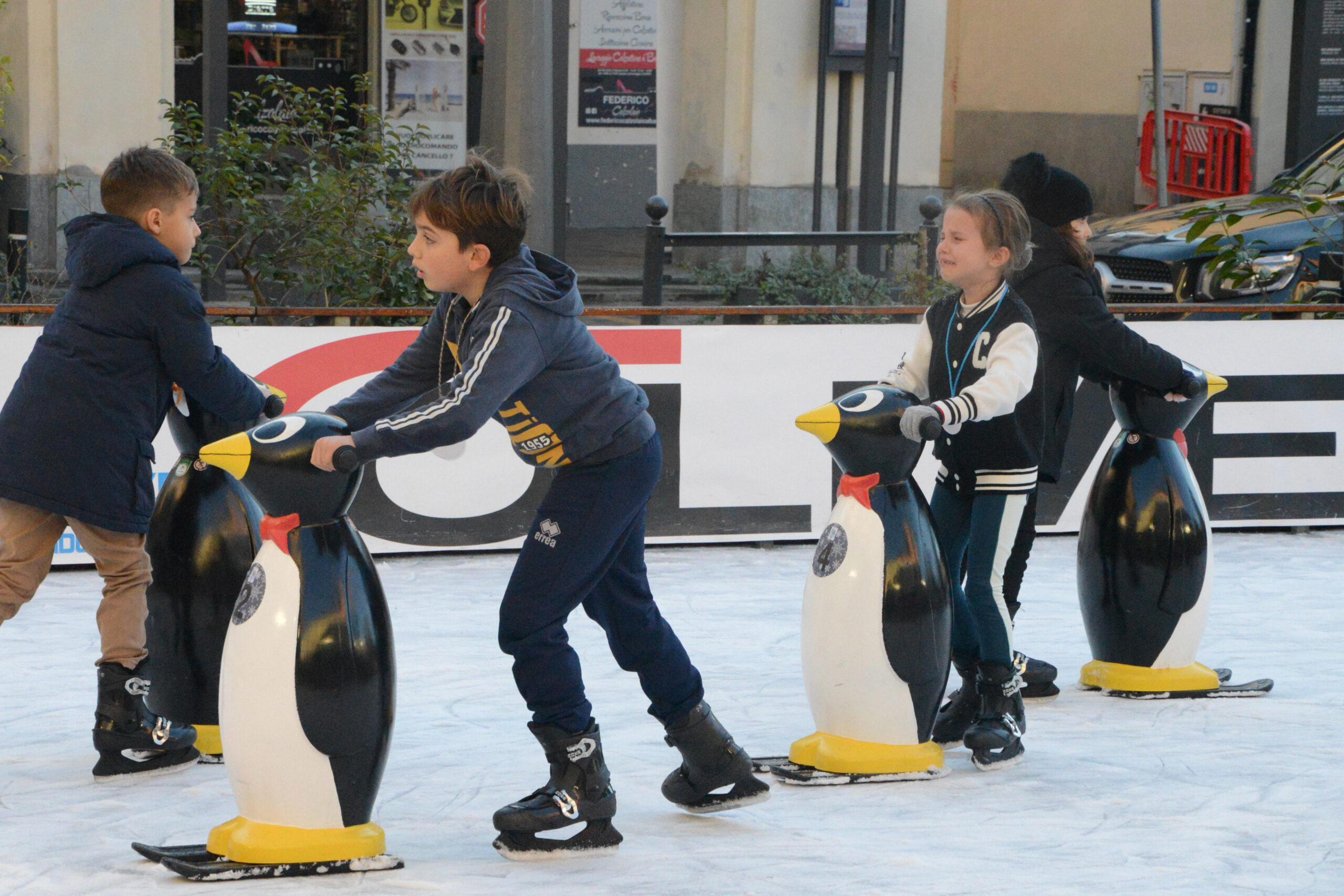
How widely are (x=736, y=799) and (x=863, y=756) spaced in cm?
45

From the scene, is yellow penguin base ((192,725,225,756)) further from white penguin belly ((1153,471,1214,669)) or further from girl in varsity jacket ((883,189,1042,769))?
white penguin belly ((1153,471,1214,669))

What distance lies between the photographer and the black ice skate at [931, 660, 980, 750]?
→ 4.75 m

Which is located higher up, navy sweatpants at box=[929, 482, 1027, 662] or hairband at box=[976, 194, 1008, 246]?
hairband at box=[976, 194, 1008, 246]

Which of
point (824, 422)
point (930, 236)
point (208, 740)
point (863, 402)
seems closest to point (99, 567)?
point (208, 740)

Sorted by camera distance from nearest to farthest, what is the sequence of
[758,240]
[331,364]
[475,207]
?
[475,207], [331,364], [758,240]

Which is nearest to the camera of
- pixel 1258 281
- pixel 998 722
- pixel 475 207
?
pixel 475 207

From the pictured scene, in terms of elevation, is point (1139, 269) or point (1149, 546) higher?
point (1139, 269)

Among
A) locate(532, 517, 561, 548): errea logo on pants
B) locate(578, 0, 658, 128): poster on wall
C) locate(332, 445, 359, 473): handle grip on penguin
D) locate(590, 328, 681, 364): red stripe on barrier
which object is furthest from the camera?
locate(578, 0, 658, 128): poster on wall

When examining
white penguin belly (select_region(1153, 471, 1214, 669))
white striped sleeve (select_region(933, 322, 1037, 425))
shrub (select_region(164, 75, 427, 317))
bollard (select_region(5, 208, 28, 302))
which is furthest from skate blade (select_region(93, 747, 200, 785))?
bollard (select_region(5, 208, 28, 302))

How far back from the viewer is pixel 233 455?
354cm

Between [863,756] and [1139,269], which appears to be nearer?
[863,756]

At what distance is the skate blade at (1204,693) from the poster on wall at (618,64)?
10.7 metres

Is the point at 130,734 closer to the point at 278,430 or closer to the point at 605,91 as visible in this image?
the point at 278,430

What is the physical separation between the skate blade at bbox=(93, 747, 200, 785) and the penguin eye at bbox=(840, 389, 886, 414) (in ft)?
6.66
